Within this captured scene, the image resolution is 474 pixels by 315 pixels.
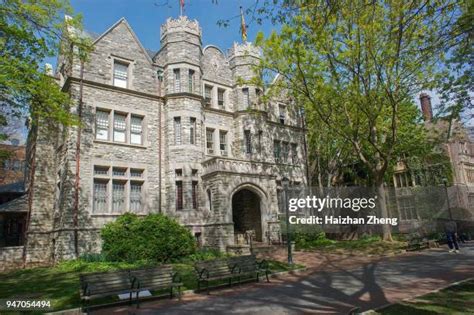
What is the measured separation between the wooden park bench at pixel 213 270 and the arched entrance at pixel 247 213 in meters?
12.2

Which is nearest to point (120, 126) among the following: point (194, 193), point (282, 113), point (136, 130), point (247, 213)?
point (136, 130)

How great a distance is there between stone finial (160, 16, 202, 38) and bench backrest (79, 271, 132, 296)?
18762 millimetres

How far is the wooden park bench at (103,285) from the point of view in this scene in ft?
26.6

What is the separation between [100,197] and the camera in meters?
18.8

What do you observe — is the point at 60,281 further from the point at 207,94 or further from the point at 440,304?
the point at 207,94

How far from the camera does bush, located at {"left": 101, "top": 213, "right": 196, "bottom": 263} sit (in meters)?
15.2

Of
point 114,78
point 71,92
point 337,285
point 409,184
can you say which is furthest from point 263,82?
point 409,184

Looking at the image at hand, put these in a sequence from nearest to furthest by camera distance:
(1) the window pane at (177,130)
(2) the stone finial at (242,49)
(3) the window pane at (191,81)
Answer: (1) the window pane at (177,130)
(3) the window pane at (191,81)
(2) the stone finial at (242,49)

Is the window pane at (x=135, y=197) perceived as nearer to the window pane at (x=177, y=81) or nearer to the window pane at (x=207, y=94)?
the window pane at (x=177, y=81)

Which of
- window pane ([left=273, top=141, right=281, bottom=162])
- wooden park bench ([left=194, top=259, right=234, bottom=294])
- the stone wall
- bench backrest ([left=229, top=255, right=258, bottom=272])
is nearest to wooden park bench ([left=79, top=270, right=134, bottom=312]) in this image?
wooden park bench ([left=194, top=259, right=234, bottom=294])

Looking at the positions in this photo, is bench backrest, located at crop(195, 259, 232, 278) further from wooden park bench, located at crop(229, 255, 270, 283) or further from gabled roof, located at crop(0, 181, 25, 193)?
gabled roof, located at crop(0, 181, 25, 193)

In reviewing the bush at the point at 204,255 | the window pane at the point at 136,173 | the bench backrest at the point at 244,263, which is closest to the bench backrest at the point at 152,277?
the bench backrest at the point at 244,263

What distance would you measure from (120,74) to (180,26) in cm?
565

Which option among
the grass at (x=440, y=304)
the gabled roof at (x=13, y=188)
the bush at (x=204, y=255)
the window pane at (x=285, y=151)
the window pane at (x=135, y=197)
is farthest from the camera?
the window pane at (x=285, y=151)
